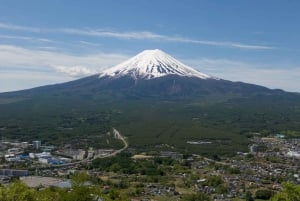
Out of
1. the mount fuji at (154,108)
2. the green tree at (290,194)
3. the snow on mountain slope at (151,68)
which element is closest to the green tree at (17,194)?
the green tree at (290,194)

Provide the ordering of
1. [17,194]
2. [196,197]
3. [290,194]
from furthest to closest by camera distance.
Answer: [196,197]
[290,194]
[17,194]

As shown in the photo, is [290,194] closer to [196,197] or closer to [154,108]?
[196,197]

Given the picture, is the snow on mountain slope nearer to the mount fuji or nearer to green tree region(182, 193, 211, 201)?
the mount fuji

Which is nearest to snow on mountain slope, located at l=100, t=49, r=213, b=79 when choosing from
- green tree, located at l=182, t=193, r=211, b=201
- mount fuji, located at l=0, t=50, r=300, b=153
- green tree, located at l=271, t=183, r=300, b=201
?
mount fuji, located at l=0, t=50, r=300, b=153

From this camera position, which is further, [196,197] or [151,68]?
[151,68]

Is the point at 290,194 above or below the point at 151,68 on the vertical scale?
below

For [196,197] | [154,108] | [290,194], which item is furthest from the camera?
[154,108]

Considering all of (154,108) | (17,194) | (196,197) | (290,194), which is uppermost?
(154,108)

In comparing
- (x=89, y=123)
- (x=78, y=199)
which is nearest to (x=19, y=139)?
(x=89, y=123)

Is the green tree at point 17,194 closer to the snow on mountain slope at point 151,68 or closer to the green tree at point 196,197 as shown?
the green tree at point 196,197

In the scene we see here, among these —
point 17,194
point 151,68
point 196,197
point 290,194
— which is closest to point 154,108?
point 151,68
